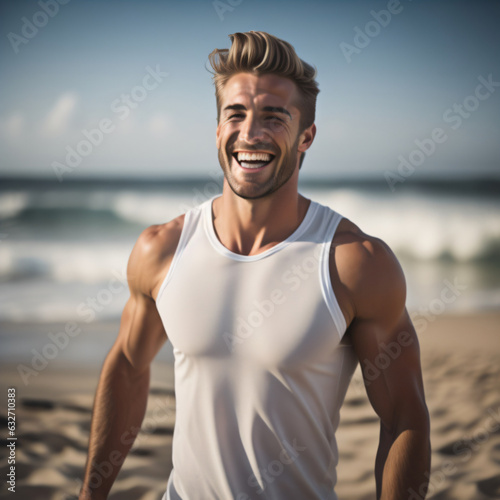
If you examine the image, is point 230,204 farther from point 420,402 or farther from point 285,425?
point 420,402

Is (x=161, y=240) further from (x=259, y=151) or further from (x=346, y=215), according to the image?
(x=346, y=215)

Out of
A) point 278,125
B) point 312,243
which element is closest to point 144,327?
point 312,243

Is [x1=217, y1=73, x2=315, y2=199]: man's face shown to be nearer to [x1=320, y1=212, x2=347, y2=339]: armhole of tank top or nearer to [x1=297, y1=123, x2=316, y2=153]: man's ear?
[x1=297, y1=123, x2=316, y2=153]: man's ear

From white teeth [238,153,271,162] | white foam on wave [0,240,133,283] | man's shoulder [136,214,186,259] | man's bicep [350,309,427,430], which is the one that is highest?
white foam on wave [0,240,133,283]

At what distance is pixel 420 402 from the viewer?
145 centimetres

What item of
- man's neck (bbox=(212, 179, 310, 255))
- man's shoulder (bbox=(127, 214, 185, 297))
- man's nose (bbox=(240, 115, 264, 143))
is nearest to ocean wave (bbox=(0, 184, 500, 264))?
man's shoulder (bbox=(127, 214, 185, 297))

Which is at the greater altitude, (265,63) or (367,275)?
(265,63)

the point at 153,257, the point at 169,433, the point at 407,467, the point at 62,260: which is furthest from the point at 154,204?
the point at 407,467

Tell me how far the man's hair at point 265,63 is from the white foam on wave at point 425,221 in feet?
32.7

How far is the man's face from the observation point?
1.45 metres

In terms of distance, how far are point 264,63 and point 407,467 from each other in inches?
43.6

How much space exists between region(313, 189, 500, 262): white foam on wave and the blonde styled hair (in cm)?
996

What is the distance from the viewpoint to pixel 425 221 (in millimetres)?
13094

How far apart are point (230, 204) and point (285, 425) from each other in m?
0.62
